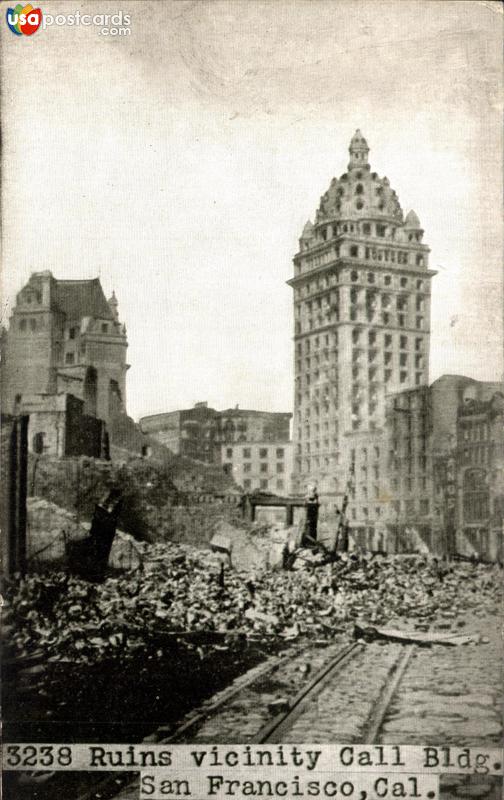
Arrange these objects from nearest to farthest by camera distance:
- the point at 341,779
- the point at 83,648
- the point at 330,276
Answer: the point at 341,779 → the point at 83,648 → the point at 330,276

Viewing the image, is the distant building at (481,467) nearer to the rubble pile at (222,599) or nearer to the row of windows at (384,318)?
the rubble pile at (222,599)

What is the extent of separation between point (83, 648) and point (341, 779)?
4.62 feet

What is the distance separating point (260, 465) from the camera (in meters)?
4.65

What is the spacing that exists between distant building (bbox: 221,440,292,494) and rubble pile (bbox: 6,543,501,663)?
41 cm

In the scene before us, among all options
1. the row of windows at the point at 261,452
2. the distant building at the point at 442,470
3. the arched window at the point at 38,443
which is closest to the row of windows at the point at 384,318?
the distant building at the point at 442,470

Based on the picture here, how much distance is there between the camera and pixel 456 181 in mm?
4414

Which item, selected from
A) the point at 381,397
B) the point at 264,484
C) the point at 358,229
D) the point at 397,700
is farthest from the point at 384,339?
the point at 397,700

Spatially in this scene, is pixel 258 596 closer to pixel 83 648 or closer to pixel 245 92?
pixel 83 648

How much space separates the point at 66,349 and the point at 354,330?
1562mm

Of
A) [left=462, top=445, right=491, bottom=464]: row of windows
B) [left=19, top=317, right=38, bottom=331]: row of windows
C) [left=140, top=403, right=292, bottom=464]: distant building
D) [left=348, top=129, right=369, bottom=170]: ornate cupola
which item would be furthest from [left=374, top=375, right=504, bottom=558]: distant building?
[left=19, top=317, right=38, bottom=331]: row of windows

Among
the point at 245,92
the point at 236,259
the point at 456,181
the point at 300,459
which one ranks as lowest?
the point at 300,459

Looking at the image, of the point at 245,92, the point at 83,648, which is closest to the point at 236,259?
the point at 245,92

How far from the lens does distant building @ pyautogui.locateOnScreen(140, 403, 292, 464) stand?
457cm

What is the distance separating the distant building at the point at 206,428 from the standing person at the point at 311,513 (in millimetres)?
361
